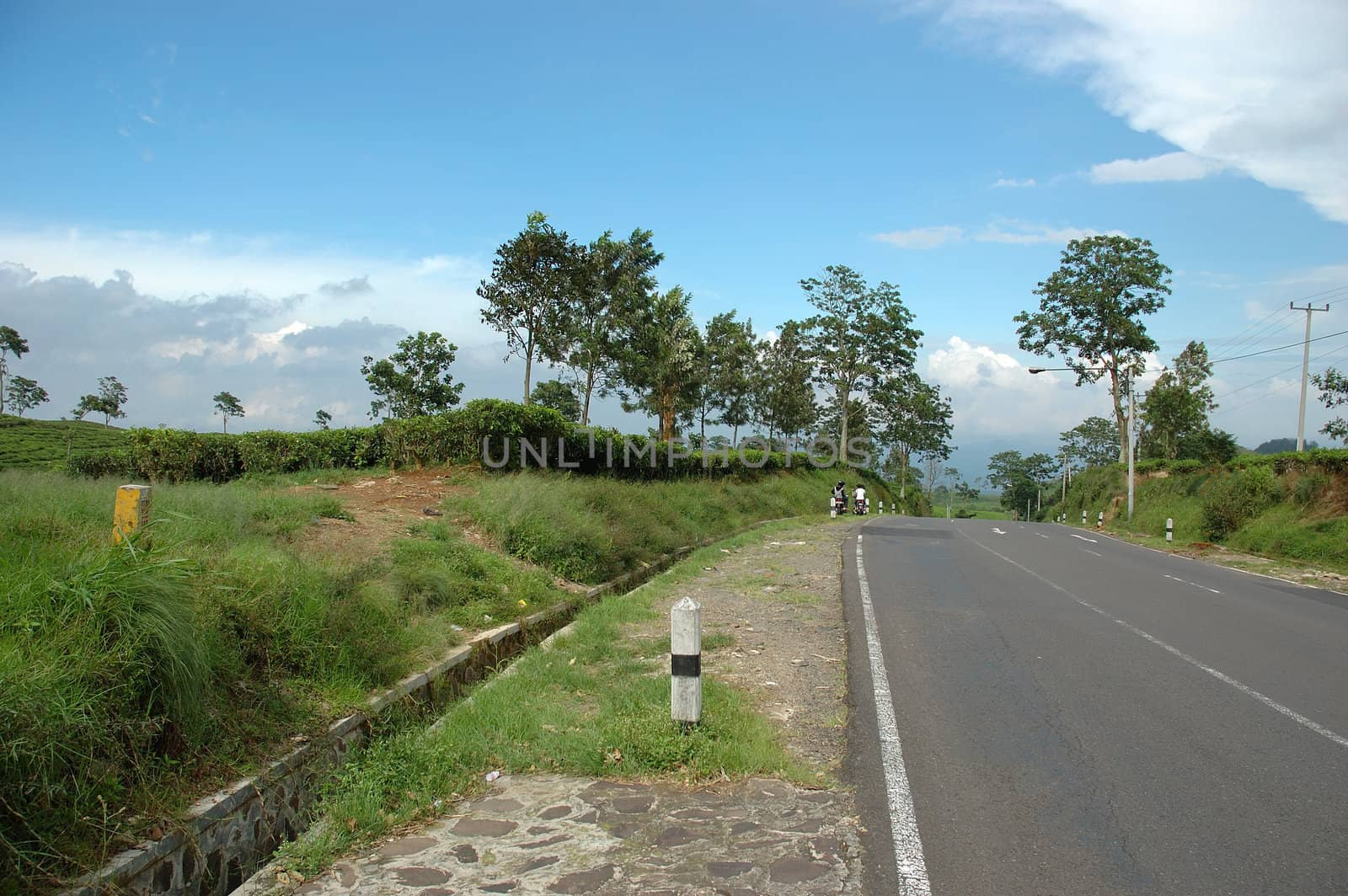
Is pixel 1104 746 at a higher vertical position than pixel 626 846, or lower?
higher

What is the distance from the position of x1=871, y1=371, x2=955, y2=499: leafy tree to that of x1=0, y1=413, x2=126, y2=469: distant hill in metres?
42.1

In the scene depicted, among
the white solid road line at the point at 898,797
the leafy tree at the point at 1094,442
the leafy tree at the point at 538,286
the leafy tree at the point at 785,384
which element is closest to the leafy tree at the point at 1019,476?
the leafy tree at the point at 1094,442

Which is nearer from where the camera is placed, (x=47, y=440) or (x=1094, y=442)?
(x=47, y=440)

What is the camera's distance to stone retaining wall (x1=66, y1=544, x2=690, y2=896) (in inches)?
146

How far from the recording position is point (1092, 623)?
984 cm

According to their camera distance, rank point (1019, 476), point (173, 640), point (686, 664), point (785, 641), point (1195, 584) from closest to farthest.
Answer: point (173, 640)
point (686, 664)
point (785, 641)
point (1195, 584)
point (1019, 476)

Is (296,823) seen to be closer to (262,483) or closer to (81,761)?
(81,761)

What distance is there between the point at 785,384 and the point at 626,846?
1813 inches

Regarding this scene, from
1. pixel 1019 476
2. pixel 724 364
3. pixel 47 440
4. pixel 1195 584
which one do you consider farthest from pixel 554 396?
pixel 1019 476

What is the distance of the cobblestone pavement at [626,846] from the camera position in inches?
151

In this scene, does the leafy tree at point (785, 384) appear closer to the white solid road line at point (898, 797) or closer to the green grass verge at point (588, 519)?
the green grass verge at point (588, 519)

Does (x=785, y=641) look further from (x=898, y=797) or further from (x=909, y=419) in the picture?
(x=909, y=419)

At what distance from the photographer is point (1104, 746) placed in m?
5.55

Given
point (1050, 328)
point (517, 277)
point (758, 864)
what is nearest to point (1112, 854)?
point (758, 864)
